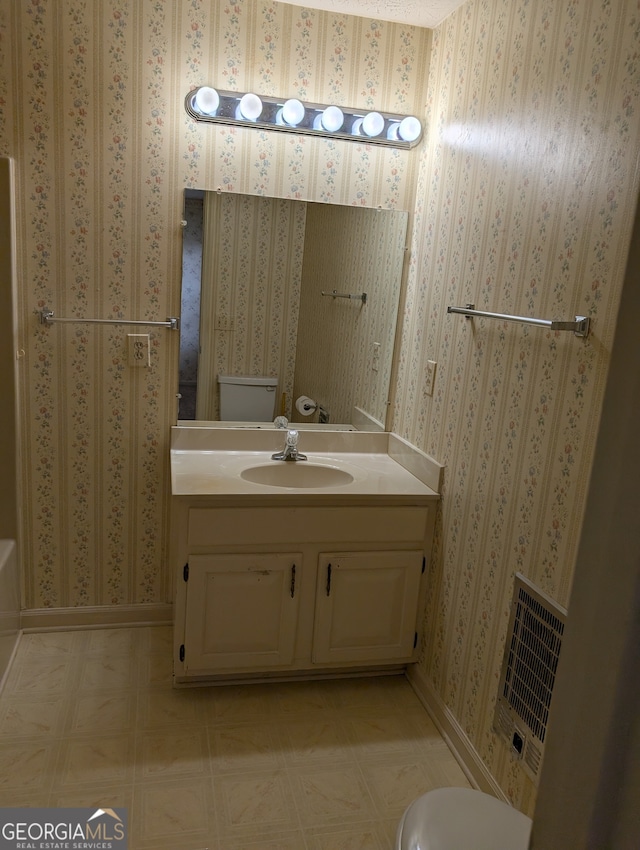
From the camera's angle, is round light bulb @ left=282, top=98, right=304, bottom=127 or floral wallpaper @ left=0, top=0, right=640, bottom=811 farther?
round light bulb @ left=282, top=98, right=304, bottom=127

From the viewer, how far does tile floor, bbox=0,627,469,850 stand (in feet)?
6.17

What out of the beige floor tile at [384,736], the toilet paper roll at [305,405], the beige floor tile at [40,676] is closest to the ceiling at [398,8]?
the toilet paper roll at [305,405]

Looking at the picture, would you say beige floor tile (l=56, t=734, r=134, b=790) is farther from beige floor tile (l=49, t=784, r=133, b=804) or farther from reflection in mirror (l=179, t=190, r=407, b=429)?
reflection in mirror (l=179, t=190, r=407, b=429)

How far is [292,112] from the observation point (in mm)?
2469

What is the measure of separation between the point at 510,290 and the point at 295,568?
44.0 inches

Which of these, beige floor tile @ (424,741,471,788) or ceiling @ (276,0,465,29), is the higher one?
ceiling @ (276,0,465,29)

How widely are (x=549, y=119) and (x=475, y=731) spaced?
68.1 inches

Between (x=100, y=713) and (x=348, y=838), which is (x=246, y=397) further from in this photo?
(x=348, y=838)

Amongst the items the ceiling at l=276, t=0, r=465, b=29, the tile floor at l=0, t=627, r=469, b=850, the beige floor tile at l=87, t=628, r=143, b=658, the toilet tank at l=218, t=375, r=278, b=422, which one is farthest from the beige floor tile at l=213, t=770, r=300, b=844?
the ceiling at l=276, t=0, r=465, b=29

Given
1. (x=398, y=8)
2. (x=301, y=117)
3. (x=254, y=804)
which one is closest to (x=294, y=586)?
(x=254, y=804)

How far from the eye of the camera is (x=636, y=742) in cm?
25

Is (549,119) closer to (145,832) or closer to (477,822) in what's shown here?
(477,822)

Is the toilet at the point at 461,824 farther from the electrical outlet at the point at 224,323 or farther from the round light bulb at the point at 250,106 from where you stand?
the round light bulb at the point at 250,106

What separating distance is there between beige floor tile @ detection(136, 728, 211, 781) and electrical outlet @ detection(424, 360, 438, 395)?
1368 millimetres
